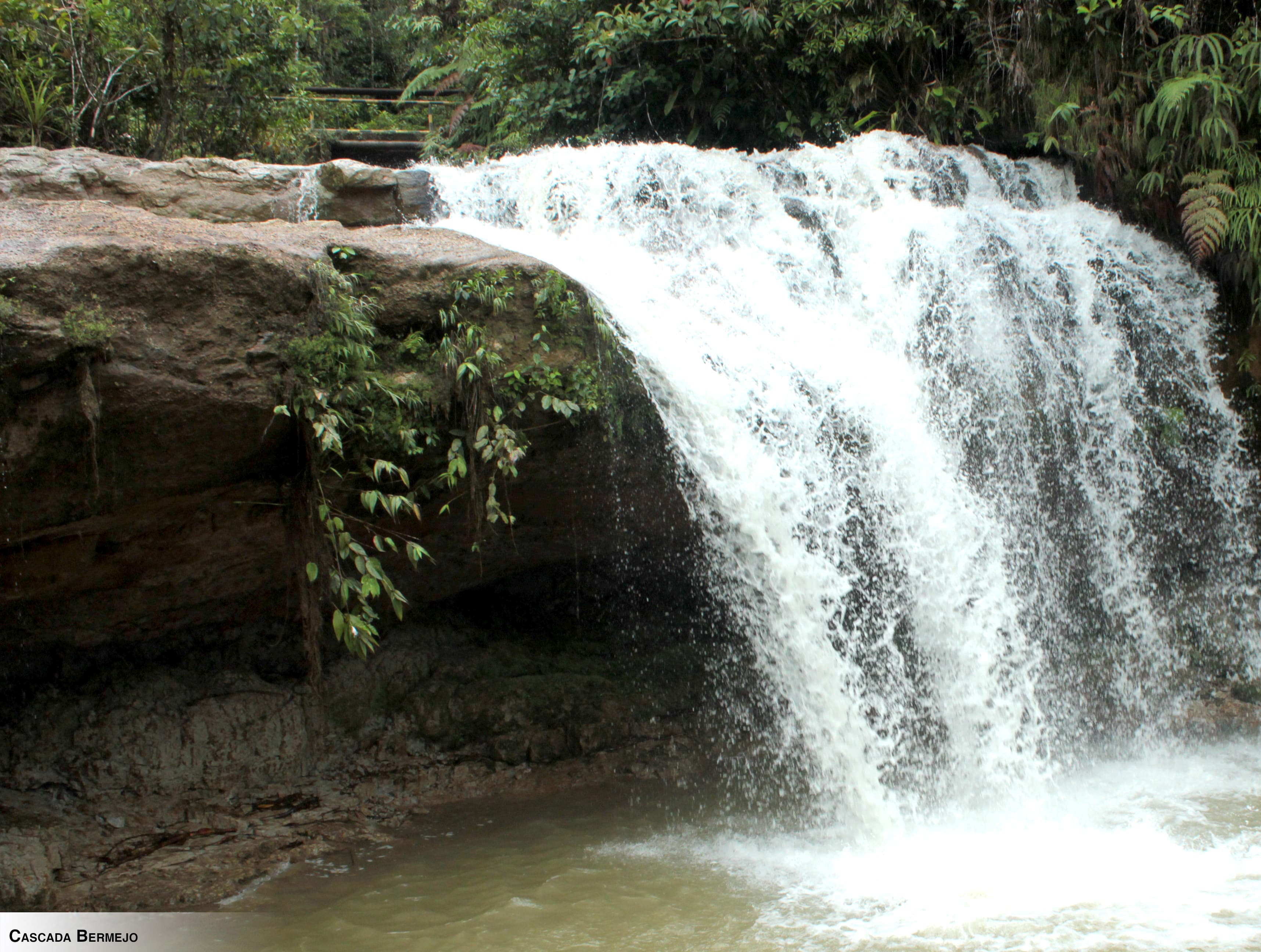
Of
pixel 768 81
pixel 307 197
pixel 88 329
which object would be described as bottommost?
pixel 88 329

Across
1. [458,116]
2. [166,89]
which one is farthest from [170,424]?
[458,116]

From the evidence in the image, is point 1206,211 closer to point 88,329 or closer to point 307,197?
point 307,197

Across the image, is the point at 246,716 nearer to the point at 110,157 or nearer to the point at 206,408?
the point at 206,408

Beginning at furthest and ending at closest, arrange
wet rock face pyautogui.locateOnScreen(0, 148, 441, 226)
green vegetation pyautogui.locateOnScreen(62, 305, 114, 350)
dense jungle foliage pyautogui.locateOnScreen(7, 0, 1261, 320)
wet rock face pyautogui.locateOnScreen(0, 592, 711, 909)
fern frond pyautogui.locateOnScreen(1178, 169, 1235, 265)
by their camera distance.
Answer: dense jungle foliage pyautogui.locateOnScreen(7, 0, 1261, 320) < fern frond pyautogui.locateOnScreen(1178, 169, 1235, 265) < wet rock face pyautogui.locateOnScreen(0, 148, 441, 226) < wet rock face pyautogui.locateOnScreen(0, 592, 711, 909) < green vegetation pyautogui.locateOnScreen(62, 305, 114, 350)

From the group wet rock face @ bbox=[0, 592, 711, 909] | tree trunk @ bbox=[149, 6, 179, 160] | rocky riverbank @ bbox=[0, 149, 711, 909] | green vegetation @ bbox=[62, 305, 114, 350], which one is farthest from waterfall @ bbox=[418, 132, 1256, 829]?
tree trunk @ bbox=[149, 6, 179, 160]

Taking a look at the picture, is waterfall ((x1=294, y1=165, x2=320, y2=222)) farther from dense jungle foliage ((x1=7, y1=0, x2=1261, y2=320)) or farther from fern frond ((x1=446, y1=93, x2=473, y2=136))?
fern frond ((x1=446, y1=93, x2=473, y2=136))

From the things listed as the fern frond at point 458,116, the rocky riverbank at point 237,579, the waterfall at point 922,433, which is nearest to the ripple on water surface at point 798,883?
the waterfall at point 922,433

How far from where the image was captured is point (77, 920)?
12.8 ft

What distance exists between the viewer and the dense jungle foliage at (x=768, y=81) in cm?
668

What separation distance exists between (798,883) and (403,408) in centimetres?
265

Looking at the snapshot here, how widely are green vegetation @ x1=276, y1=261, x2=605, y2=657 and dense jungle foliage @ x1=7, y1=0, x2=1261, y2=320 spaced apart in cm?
431

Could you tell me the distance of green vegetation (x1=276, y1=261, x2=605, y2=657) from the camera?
4105mm

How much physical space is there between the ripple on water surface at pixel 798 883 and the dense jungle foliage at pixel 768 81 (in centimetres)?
390

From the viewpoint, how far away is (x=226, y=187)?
18.9 feet
